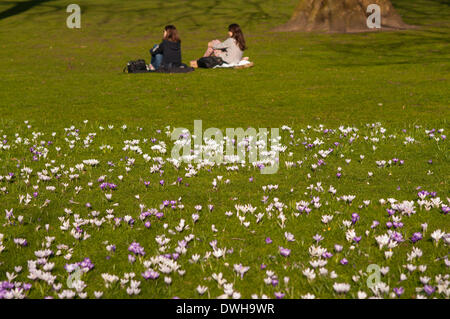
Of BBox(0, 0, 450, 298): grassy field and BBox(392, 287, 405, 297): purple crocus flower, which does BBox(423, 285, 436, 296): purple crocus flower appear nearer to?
BBox(0, 0, 450, 298): grassy field

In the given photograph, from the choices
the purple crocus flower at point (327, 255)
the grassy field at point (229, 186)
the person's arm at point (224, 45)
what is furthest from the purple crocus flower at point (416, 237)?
the person's arm at point (224, 45)

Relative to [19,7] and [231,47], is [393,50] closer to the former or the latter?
[231,47]

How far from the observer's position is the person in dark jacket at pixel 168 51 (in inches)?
854

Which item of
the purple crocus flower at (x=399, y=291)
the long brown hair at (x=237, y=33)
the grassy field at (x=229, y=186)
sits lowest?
the grassy field at (x=229, y=186)

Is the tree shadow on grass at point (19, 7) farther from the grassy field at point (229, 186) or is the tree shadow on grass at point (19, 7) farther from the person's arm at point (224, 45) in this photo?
the grassy field at point (229, 186)

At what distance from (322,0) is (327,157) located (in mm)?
32579

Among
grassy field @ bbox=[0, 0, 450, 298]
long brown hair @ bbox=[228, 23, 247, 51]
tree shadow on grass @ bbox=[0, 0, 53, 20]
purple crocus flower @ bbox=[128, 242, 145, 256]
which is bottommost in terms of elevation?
grassy field @ bbox=[0, 0, 450, 298]

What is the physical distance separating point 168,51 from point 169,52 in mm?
84

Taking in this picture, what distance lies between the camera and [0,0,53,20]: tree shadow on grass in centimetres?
5840

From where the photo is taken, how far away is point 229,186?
7.75 metres

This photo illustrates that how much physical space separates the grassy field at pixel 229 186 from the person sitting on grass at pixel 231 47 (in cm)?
289

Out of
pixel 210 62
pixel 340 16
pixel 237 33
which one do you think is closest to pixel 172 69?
pixel 210 62

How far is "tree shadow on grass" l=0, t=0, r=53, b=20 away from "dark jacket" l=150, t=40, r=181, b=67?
143 ft

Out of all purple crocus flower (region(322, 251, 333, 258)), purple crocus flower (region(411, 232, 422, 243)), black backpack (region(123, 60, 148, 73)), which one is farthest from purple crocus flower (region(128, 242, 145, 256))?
black backpack (region(123, 60, 148, 73))
